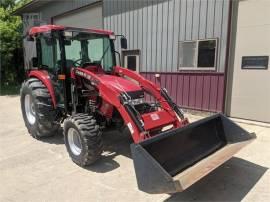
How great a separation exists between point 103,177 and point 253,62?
15.2ft

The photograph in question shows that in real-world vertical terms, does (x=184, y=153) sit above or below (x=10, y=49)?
below

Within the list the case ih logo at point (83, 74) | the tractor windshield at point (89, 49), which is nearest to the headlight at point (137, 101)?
the case ih logo at point (83, 74)

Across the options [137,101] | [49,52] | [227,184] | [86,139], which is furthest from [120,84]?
[227,184]

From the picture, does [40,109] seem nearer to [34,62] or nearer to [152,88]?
[34,62]

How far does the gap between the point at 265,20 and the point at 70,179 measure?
17.9ft

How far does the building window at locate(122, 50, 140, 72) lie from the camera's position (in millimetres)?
8828

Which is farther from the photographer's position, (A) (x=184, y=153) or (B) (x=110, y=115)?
(B) (x=110, y=115)

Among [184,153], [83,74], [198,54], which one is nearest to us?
[184,153]

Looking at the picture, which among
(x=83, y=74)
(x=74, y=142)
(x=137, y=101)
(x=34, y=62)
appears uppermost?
(x=34, y=62)

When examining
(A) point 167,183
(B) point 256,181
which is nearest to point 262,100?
(B) point 256,181

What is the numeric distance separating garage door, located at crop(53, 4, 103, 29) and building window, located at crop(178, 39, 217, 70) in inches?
167

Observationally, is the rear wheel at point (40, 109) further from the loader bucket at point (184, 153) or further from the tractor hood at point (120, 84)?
the loader bucket at point (184, 153)

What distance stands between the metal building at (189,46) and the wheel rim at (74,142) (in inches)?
161

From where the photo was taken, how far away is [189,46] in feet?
23.7
